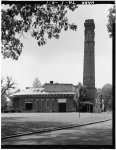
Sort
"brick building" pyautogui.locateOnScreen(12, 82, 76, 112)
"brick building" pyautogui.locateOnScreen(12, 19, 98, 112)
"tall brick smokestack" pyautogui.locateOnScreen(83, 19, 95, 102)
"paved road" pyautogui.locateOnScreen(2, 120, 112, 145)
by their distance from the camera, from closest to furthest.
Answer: "paved road" pyautogui.locateOnScreen(2, 120, 112, 145) → "brick building" pyautogui.locateOnScreen(12, 19, 98, 112) → "brick building" pyautogui.locateOnScreen(12, 82, 76, 112) → "tall brick smokestack" pyautogui.locateOnScreen(83, 19, 95, 102)

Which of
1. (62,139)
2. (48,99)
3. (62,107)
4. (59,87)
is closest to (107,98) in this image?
(59,87)

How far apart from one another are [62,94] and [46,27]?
156 feet

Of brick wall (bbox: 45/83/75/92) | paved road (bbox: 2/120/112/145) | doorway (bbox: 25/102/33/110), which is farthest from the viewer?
doorway (bbox: 25/102/33/110)

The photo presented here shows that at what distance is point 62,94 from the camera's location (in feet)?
202

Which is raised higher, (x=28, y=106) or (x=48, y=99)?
(x=48, y=99)

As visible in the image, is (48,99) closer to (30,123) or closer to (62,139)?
(30,123)

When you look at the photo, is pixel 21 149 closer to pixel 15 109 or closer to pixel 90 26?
pixel 15 109

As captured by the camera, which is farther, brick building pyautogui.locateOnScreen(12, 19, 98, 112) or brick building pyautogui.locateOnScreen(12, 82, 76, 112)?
brick building pyautogui.locateOnScreen(12, 82, 76, 112)

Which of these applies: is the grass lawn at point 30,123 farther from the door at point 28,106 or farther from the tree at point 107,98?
the tree at point 107,98

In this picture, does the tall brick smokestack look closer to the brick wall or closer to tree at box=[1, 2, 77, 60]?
the brick wall

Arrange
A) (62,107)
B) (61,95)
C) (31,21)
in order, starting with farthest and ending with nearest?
(61,95), (62,107), (31,21)

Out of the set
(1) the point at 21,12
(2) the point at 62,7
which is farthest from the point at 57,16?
(1) the point at 21,12

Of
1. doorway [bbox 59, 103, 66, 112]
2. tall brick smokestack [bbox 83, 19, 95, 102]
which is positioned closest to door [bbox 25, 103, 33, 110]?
doorway [bbox 59, 103, 66, 112]

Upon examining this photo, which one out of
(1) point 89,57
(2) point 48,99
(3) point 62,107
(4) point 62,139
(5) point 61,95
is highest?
(1) point 89,57
